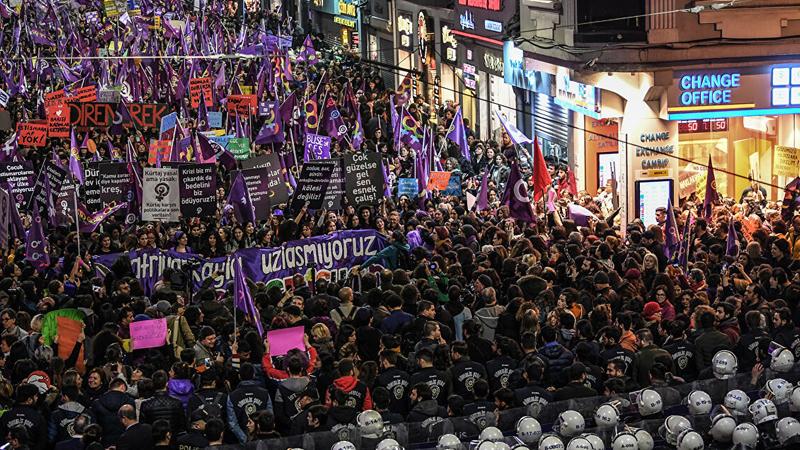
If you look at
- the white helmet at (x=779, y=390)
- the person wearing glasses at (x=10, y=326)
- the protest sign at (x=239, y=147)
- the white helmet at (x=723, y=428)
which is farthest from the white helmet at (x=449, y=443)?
the protest sign at (x=239, y=147)

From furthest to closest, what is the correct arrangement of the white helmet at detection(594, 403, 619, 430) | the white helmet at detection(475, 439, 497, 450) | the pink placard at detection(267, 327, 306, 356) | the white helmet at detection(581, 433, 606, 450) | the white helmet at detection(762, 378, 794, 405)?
the pink placard at detection(267, 327, 306, 356) < the white helmet at detection(762, 378, 794, 405) < the white helmet at detection(594, 403, 619, 430) < the white helmet at detection(581, 433, 606, 450) < the white helmet at detection(475, 439, 497, 450)

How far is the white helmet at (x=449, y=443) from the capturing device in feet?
38.9

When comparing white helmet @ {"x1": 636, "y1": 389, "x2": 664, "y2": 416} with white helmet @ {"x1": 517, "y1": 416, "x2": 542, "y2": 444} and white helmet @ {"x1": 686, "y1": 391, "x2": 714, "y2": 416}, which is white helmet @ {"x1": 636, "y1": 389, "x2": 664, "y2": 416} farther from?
white helmet @ {"x1": 517, "y1": 416, "x2": 542, "y2": 444}

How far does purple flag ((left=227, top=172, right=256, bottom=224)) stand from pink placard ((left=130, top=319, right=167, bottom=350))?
6.03 meters

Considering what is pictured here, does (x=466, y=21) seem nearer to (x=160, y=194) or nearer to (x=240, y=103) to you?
(x=240, y=103)

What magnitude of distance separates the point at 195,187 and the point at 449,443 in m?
10.5

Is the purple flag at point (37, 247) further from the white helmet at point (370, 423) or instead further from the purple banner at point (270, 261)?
the white helmet at point (370, 423)

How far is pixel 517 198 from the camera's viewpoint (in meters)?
22.2

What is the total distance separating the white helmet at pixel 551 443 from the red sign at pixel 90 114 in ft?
62.5

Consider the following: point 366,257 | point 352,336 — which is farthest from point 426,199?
point 352,336

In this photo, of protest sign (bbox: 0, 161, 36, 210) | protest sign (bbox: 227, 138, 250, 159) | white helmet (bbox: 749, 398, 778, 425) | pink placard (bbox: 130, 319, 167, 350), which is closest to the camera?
white helmet (bbox: 749, 398, 778, 425)

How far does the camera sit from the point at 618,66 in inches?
1193

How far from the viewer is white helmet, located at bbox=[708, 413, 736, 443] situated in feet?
39.0

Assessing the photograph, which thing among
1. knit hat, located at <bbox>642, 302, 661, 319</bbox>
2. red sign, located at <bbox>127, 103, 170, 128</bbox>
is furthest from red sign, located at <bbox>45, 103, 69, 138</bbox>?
knit hat, located at <bbox>642, 302, 661, 319</bbox>
